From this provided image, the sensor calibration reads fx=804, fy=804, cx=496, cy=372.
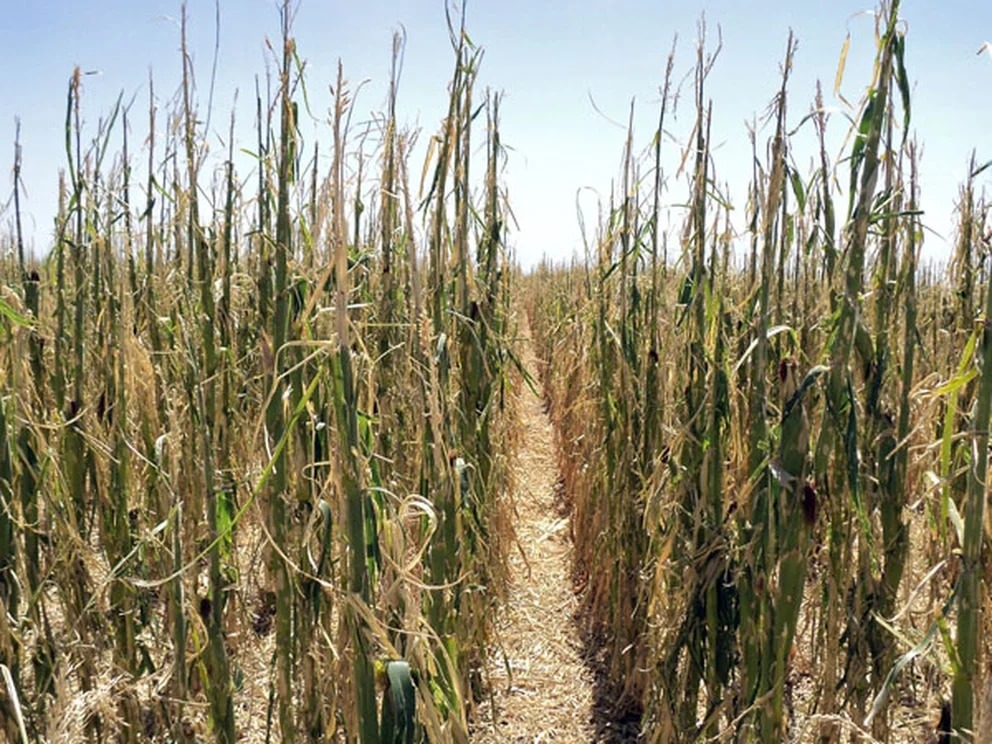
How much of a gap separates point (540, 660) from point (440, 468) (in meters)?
1.91

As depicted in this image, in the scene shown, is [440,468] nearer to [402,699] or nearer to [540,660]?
[402,699]

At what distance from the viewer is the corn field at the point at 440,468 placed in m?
1.11

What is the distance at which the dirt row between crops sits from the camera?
2.46 meters

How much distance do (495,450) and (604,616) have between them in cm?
78

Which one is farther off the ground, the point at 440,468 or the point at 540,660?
the point at 440,468

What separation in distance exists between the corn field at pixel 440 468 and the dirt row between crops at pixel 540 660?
126 mm

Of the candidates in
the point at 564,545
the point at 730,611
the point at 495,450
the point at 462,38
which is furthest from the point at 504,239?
the point at 564,545

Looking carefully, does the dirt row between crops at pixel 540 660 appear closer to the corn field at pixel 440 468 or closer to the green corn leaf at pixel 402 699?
the corn field at pixel 440 468

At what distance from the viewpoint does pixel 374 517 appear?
40.8 inches

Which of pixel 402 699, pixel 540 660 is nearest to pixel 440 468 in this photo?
pixel 402 699

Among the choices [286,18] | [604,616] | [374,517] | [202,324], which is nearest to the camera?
[374,517]

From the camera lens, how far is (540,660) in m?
2.89

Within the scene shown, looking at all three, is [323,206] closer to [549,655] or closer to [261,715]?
[261,715]

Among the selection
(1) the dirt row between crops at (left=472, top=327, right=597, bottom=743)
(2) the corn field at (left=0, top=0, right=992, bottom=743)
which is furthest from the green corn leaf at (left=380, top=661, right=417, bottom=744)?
(1) the dirt row between crops at (left=472, top=327, right=597, bottom=743)
